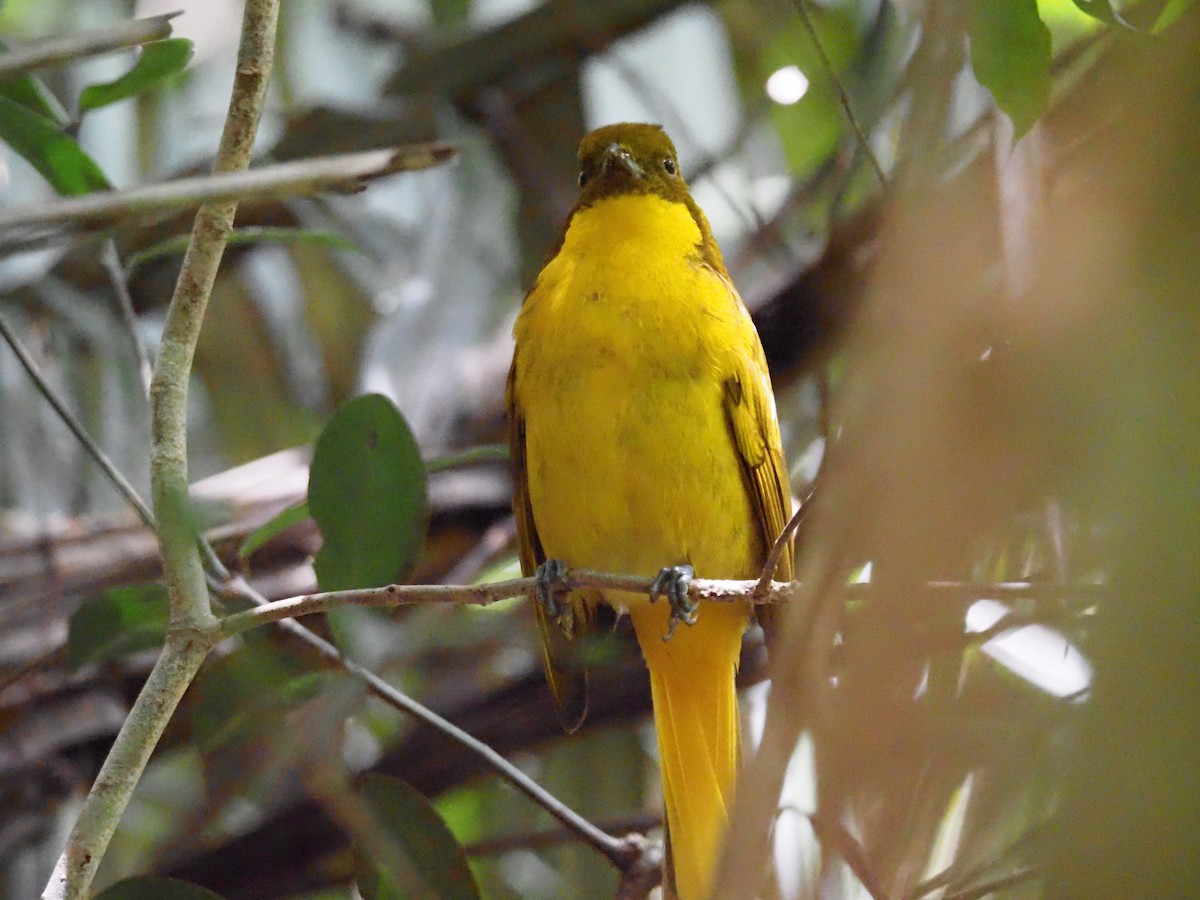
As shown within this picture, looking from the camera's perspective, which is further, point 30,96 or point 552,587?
point 552,587

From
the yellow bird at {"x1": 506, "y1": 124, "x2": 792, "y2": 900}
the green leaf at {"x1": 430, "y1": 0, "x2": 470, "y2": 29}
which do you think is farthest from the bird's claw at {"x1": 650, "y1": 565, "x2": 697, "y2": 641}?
the green leaf at {"x1": 430, "y1": 0, "x2": 470, "y2": 29}

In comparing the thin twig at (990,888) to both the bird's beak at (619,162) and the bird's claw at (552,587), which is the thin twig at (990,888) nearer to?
the bird's claw at (552,587)

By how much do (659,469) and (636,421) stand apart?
0.10 m

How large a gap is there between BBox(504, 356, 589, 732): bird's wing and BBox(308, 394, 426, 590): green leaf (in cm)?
52

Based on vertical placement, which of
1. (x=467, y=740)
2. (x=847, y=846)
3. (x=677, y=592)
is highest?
(x=847, y=846)

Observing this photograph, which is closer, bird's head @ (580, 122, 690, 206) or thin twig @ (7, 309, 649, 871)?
thin twig @ (7, 309, 649, 871)

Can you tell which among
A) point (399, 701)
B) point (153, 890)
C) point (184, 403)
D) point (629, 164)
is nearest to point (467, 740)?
point (399, 701)

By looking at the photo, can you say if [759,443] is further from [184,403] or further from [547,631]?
[184,403]

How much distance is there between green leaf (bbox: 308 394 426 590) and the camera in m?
1.94

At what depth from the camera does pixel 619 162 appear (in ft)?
9.24

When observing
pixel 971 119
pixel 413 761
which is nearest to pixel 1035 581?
pixel 971 119

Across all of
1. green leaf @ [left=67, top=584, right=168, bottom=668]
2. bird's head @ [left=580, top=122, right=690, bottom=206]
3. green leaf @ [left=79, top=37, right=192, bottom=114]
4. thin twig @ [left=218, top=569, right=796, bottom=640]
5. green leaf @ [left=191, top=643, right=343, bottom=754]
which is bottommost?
green leaf @ [left=191, top=643, right=343, bottom=754]

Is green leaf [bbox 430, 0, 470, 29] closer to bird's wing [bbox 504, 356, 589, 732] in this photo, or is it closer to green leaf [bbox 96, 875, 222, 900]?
bird's wing [bbox 504, 356, 589, 732]

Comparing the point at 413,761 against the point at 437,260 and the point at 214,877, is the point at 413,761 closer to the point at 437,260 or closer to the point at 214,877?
the point at 214,877
